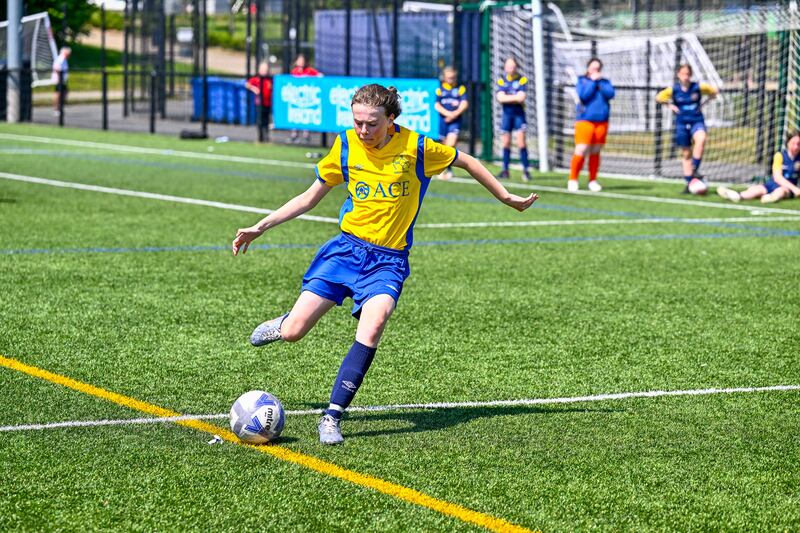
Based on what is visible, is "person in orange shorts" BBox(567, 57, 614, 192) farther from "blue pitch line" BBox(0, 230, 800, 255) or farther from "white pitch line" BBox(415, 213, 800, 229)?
"blue pitch line" BBox(0, 230, 800, 255)

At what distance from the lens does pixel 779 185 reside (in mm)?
19188

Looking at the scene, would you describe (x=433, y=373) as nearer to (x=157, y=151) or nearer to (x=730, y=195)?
(x=730, y=195)

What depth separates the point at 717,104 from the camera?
25266 millimetres

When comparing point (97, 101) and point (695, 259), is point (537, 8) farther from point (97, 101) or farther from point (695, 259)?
point (97, 101)

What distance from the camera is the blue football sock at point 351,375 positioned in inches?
246

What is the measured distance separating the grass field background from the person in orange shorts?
485 cm

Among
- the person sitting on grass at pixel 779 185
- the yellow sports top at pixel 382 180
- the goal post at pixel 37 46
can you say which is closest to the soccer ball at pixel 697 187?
the person sitting on grass at pixel 779 185

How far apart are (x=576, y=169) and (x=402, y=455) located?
15.0 m

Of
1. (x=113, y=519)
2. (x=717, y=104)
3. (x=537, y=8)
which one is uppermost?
(x=537, y=8)

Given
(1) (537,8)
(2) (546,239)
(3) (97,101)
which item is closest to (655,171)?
(1) (537,8)

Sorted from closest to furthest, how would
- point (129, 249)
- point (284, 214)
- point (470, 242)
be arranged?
point (284, 214), point (129, 249), point (470, 242)

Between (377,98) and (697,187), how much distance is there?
48.2ft

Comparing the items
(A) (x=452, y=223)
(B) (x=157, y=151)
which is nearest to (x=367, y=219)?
(A) (x=452, y=223)

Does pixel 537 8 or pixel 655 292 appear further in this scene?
pixel 537 8
